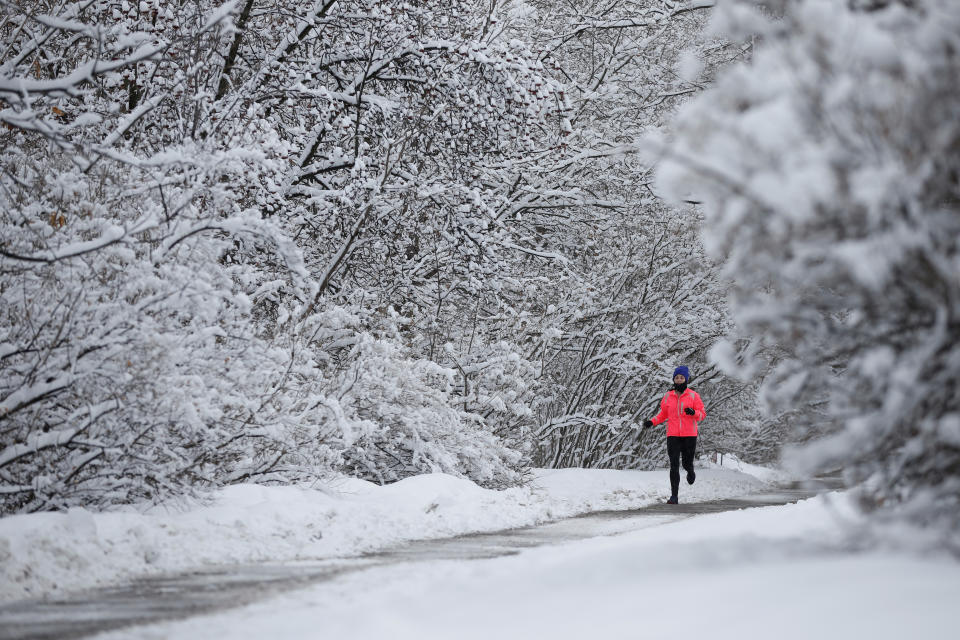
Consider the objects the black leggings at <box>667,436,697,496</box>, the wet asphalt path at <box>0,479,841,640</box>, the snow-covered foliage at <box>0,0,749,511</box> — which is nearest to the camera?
the wet asphalt path at <box>0,479,841,640</box>

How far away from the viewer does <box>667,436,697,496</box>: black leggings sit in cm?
1564

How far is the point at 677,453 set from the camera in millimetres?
15867

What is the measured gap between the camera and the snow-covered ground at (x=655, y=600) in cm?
438

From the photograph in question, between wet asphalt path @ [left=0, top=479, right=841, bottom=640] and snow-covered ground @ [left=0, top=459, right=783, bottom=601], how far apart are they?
35 centimetres

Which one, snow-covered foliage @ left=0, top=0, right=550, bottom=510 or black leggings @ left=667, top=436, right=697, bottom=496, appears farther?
black leggings @ left=667, top=436, right=697, bottom=496

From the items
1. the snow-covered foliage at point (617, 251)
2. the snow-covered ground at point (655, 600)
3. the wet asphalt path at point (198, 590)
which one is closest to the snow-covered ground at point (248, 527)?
the wet asphalt path at point (198, 590)

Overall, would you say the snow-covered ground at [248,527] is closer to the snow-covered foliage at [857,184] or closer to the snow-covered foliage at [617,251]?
the snow-covered foliage at [857,184]

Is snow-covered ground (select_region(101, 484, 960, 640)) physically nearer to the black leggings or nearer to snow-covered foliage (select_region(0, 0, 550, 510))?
snow-covered foliage (select_region(0, 0, 550, 510))

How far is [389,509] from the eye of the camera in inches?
423

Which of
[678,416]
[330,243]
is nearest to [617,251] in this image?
[678,416]

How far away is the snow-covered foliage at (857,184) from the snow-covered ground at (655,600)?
56 cm

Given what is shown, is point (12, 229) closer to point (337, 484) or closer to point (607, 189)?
point (337, 484)

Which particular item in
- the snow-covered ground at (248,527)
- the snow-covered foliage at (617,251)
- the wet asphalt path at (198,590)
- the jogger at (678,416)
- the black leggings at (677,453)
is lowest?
the wet asphalt path at (198,590)

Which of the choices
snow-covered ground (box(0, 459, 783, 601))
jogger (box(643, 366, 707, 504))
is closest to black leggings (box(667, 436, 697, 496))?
jogger (box(643, 366, 707, 504))
